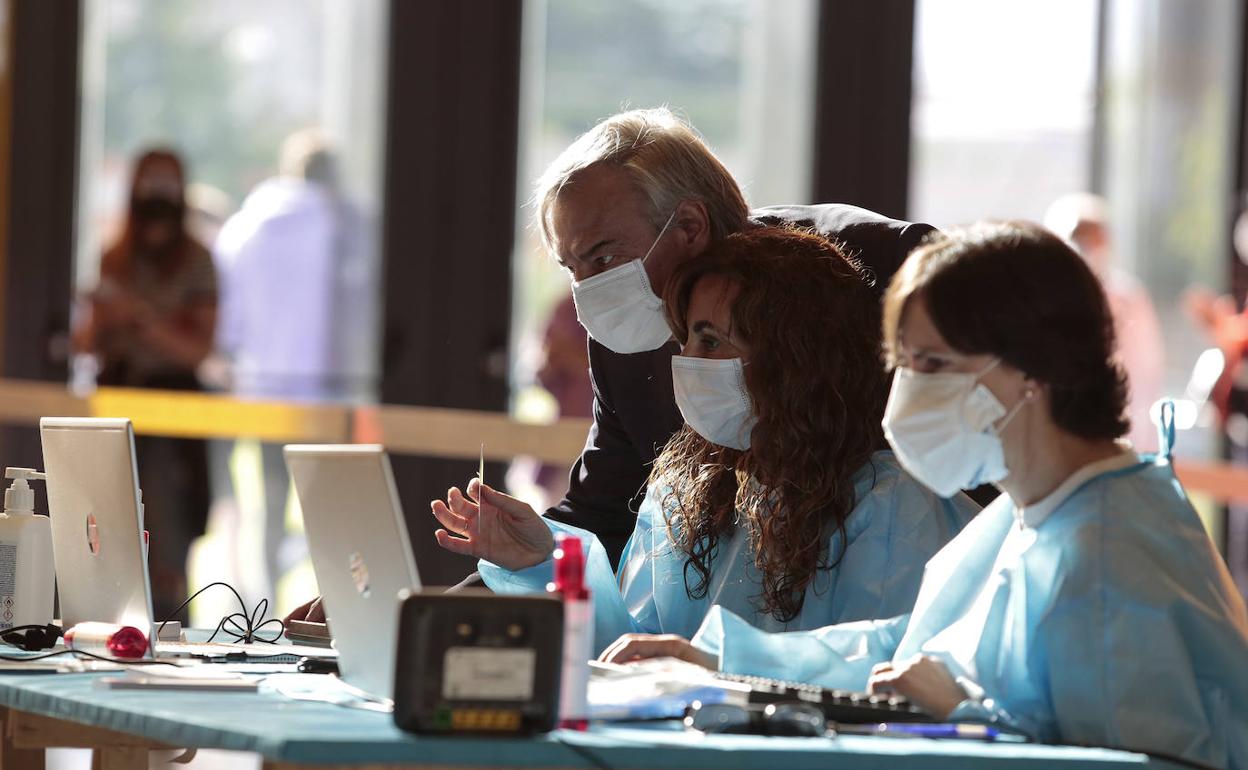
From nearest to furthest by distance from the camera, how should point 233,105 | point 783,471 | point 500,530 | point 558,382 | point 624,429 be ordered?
point 783,471, point 500,530, point 624,429, point 233,105, point 558,382

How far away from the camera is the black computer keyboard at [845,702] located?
187 centimetres

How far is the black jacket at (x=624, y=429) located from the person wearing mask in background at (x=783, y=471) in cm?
40

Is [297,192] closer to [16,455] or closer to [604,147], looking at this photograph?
[16,455]

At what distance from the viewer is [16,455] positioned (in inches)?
209

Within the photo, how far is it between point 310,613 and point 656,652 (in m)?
0.75

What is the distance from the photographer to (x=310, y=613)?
273 cm

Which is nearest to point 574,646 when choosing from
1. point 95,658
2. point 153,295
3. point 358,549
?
point 358,549

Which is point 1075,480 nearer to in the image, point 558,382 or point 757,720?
point 757,720

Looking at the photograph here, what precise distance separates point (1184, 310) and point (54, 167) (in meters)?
3.61

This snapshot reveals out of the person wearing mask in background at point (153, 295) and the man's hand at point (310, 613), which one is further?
the person wearing mask in background at point (153, 295)

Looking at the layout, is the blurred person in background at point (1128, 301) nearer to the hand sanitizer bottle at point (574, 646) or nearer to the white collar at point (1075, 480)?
the white collar at point (1075, 480)

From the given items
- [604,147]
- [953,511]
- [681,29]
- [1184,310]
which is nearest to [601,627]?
[953,511]

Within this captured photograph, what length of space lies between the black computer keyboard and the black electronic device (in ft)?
0.88

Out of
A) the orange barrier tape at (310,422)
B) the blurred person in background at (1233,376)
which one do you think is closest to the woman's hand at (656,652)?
the orange barrier tape at (310,422)
